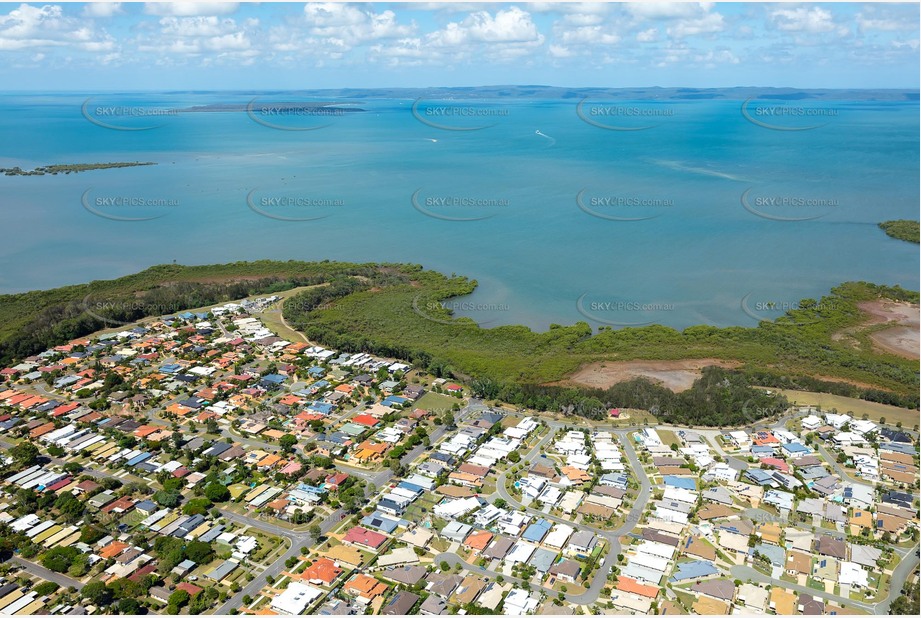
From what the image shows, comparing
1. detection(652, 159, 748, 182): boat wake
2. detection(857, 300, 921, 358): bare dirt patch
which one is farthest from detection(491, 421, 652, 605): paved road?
detection(652, 159, 748, 182): boat wake

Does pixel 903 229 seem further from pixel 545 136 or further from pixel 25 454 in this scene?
pixel 545 136

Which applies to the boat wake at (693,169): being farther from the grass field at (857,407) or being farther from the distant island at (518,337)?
the grass field at (857,407)

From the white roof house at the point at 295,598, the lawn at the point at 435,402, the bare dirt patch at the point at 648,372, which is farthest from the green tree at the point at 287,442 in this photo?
the bare dirt patch at the point at 648,372

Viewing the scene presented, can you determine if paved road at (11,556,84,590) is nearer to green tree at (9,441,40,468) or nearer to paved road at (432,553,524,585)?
green tree at (9,441,40,468)

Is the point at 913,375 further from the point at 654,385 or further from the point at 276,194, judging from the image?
the point at 276,194

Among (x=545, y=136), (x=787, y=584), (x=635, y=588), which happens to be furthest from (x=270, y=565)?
(x=545, y=136)

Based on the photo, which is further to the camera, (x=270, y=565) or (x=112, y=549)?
(x=112, y=549)
